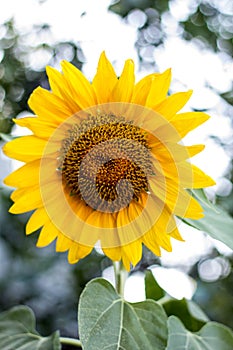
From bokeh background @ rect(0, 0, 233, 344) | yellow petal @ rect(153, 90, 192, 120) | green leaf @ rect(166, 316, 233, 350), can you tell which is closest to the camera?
yellow petal @ rect(153, 90, 192, 120)

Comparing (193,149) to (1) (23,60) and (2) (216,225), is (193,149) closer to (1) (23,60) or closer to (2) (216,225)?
(2) (216,225)

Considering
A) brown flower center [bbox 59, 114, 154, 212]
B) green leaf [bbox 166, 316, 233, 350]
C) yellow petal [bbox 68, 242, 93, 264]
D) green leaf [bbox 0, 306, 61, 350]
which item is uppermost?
brown flower center [bbox 59, 114, 154, 212]

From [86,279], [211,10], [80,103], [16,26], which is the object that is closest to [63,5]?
[16,26]

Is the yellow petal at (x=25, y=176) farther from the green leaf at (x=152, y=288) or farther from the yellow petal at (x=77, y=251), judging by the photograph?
the green leaf at (x=152, y=288)

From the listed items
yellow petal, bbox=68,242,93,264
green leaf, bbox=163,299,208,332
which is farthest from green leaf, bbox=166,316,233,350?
yellow petal, bbox=68,242,93,264

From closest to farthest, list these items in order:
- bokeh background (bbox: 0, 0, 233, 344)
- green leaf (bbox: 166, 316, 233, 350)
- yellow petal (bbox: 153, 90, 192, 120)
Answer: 1. yellow petal (bbox: 153, 90, 192, 120)
2. green leaf (bbox: 166, 316, 233, 350)
3. bokeh background (bbox: 0, 0, 233, 344)

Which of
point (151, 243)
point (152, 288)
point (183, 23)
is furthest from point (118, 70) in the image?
point (151, 243)

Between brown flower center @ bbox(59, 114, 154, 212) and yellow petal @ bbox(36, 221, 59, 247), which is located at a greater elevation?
brown flower center @ bbox(59, 114, 154, 212)

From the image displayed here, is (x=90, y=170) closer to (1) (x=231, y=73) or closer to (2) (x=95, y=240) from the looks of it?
(2) (x=95, y=240)

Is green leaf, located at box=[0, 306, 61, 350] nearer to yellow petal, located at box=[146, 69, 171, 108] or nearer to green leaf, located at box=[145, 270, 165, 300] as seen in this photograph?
green leaf, located at box=[145, 270, 165, 300]
